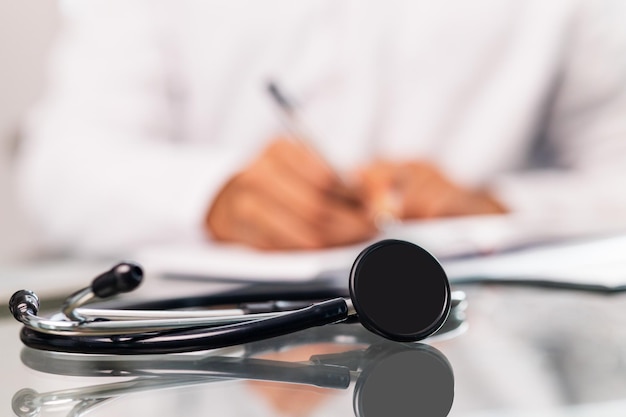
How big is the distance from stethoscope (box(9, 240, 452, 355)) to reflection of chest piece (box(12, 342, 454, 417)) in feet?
0.03

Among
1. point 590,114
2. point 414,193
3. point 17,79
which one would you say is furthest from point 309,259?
point 590,114

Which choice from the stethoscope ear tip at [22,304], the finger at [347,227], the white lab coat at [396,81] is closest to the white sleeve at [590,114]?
the white lab coat at [396,81]

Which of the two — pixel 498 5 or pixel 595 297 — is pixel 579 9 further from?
pixel 595 297

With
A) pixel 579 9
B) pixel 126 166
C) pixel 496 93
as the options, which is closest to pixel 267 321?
pixel 126 166

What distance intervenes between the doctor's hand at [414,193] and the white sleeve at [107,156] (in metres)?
0.22

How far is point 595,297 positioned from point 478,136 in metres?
0.74

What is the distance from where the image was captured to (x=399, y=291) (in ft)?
0.93

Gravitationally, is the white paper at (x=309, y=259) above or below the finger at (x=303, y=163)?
below

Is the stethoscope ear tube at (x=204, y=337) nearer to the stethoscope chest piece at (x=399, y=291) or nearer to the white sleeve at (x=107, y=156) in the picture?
the stethoscope chest piece at (x=399, y=291)

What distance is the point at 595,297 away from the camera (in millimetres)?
437

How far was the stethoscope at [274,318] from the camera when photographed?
0.26m

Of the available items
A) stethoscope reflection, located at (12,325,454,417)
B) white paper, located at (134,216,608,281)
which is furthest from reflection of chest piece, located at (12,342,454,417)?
white paper, located at (134,216,608,281)

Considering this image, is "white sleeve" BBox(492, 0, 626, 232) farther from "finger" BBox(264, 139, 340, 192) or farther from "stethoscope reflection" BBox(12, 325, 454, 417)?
"stethoscope reflection" BBox(12, 325, 454, 417)

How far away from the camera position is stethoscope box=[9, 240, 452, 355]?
0.26 meters
